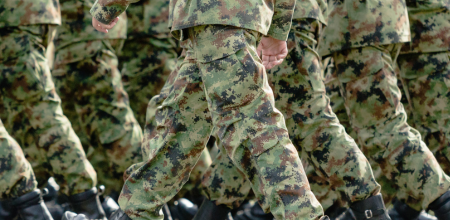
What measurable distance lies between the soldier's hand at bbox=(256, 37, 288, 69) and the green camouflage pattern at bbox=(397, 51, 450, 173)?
4.26 ft

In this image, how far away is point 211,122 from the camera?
213 cm

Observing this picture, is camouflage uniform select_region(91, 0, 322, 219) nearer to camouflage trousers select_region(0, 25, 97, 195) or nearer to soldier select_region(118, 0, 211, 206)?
camouflage trousers select_region(0, 25, 97, 195)

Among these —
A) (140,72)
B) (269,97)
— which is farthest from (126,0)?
(140,72)

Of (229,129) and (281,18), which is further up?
(281,18)

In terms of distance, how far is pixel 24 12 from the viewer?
9.15ft

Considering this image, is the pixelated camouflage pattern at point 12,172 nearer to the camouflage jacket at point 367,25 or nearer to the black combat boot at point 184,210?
the black combat boot at point 184,210

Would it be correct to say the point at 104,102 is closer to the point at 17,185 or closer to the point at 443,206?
the point at 17,185

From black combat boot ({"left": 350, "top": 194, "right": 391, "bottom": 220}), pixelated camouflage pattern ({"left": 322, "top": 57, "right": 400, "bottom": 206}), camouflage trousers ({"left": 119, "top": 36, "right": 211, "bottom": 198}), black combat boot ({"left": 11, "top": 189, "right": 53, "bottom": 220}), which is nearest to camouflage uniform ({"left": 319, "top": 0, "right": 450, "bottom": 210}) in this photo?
pixelated camouflage pattern ({"left": 322, "top": 57, "right": 400, "bottom": 206})

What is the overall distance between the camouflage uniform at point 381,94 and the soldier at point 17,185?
5.10 ft

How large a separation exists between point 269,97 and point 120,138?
1483 millimetres

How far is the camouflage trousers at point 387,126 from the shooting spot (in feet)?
8.63

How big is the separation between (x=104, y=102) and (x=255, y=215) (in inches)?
41.5

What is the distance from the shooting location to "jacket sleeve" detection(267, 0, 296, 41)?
7.00 ft

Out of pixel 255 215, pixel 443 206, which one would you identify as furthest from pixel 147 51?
pixel 443 206
